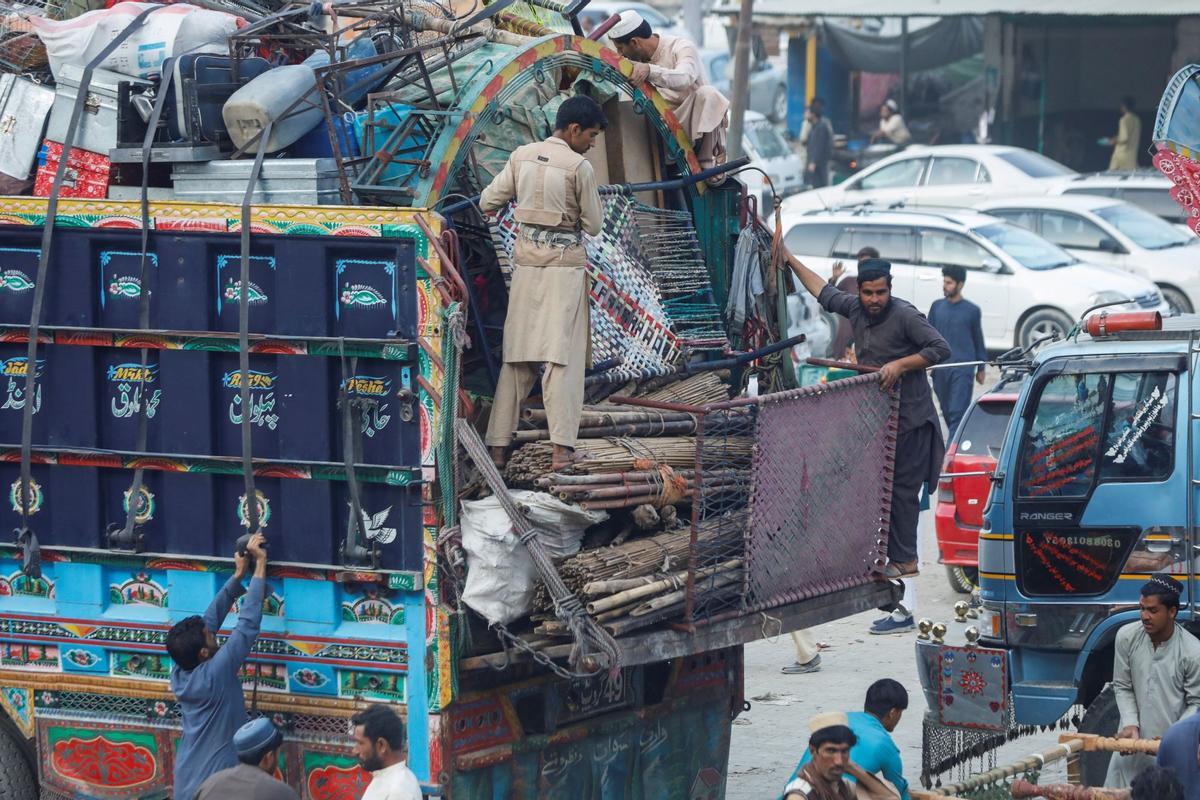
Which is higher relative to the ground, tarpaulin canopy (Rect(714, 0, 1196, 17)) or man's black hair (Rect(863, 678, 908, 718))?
tarpaulin canopy (Rect(714, 0, 1196, 17))

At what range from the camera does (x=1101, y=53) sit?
28453mm

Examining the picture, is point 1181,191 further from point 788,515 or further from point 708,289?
point 788,515

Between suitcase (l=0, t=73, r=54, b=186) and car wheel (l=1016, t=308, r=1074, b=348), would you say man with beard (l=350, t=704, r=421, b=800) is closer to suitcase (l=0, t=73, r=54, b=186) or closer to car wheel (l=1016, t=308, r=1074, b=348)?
suitcase (l=0, t=73, r=54, b=186)

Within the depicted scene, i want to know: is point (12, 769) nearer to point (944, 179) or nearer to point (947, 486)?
point (947, 486)

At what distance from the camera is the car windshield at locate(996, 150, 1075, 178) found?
966 inches

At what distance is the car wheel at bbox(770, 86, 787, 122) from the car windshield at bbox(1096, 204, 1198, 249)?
12438 mm

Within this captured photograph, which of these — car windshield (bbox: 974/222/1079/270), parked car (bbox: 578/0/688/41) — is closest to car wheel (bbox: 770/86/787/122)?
parked car (bbox: 578/0/688/41)

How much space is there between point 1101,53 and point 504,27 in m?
22.5

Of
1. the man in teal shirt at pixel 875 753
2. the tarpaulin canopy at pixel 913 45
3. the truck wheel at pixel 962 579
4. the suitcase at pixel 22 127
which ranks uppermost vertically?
the tarpaulin canopy at pixel 913 45

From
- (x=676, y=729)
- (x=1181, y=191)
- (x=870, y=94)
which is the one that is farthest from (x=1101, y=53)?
(x=676, y=729)

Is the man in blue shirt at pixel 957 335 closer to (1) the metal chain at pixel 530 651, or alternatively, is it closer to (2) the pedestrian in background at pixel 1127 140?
(1) the metal chain at pixel 530 651

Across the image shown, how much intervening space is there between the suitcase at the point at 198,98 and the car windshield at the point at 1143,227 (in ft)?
51.5

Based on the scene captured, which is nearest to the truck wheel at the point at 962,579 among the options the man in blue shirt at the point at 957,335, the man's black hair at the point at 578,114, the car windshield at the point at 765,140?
the man in blue shirt at the point at 957,335

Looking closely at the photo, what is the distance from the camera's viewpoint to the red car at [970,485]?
11258 millimetres
